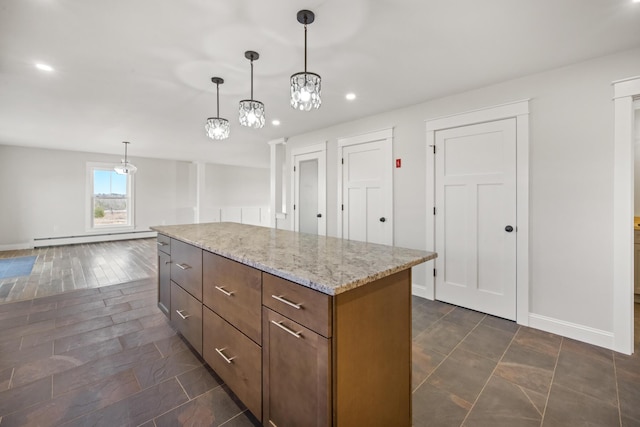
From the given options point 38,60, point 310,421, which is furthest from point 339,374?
point 38,60

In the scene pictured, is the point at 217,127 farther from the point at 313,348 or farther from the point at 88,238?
the point at 88,238

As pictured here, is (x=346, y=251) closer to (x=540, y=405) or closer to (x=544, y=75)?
(x=540, y=405)

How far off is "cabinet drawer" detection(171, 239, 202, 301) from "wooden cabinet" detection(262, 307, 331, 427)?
850 mm

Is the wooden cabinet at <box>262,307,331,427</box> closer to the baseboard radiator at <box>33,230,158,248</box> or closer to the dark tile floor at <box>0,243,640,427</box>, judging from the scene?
the dark tile floor at <box>0,243,640,427</box>

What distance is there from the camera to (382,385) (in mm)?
1247

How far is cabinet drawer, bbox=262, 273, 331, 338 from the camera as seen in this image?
1.02 meters

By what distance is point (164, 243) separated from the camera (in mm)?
2525

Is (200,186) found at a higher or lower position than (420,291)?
higher

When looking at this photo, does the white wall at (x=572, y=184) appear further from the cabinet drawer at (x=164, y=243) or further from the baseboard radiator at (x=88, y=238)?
the baseboard radiator at (x=88, y=238)

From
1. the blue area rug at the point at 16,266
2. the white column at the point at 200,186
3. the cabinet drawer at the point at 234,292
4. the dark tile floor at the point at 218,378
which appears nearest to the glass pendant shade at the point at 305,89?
the cabinet drawer at the point at 234,292

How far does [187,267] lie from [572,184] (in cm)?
324

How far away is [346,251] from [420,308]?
1913 millimetres

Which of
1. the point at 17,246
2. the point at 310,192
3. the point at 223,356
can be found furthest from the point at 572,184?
the point at 17,246

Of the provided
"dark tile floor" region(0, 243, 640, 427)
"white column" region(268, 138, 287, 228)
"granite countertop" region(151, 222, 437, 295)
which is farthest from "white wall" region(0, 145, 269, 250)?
"granite countertop" region(151, 222, 437, 295)
